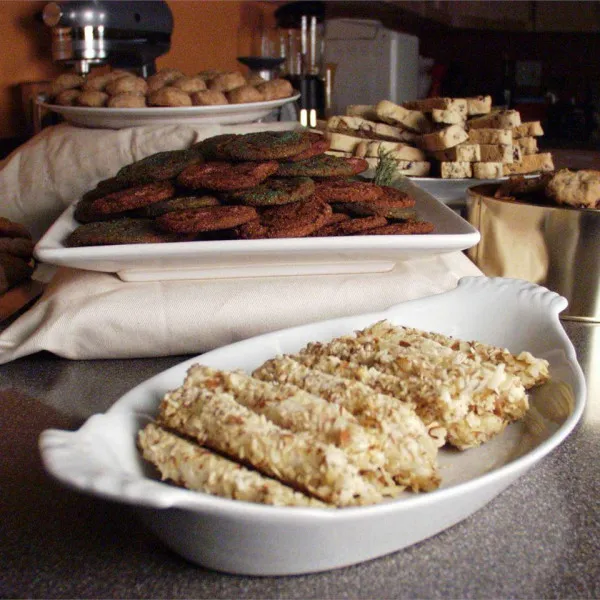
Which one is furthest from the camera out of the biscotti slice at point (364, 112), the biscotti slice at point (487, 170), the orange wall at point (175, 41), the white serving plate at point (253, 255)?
the orange wall at point (175, 41)

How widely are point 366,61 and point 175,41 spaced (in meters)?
1.25

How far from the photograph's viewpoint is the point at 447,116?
1.51 metres

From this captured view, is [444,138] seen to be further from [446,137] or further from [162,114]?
[162,114]

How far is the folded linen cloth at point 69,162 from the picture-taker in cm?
152

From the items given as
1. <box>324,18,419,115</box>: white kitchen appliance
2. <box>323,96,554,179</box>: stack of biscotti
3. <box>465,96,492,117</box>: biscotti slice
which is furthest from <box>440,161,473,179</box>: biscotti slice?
<box>324,18,419,115</box>: white kitchen appliance

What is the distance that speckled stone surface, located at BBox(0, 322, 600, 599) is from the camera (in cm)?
52

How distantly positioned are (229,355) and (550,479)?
313mm

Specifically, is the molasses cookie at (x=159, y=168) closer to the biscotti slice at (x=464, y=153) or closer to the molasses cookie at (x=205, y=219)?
the molasses cookie at (x=205, y=219)

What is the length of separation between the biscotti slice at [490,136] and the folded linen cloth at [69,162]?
0.45m

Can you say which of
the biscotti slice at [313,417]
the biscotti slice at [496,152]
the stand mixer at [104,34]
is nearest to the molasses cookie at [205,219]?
the biscotti slice at [313,417]

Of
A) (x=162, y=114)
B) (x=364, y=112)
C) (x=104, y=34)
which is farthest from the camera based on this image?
(x=104, y=34)

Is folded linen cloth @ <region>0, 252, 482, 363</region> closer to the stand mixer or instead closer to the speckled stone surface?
the speckled stone surface

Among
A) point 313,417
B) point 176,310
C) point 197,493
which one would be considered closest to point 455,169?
point 176,310

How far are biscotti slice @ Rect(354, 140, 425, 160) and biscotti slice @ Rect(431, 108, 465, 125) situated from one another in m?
0.07
